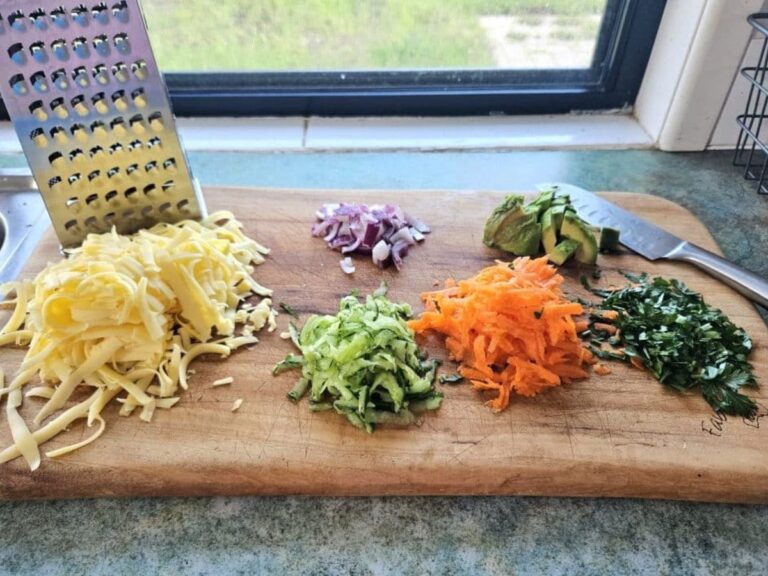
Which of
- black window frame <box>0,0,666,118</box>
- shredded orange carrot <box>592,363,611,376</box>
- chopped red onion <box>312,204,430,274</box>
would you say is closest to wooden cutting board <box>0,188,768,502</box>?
shredded orange carrot <box>592,363,611,376</box>

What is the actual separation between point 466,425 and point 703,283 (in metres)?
0.55

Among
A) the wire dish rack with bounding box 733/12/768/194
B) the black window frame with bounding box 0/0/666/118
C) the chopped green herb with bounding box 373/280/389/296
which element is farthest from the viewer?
the black window frame with bounding box 0/0/666/118

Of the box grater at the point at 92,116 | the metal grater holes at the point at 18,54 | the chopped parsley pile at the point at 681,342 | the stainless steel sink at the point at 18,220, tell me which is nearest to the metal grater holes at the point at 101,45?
the box grater at the point at 92,116

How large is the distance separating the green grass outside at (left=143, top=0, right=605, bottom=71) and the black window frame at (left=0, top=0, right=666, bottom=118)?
0.03 meters

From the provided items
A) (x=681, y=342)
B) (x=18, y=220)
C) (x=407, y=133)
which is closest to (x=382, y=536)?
(x=681, y=342)

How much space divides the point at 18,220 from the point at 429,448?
1002 mm

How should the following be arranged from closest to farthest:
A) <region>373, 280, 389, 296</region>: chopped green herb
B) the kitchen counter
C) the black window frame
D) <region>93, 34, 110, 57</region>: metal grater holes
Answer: the kitchen counter → <region>93, 34, 110, 57</region>: metal grater holes → <region>373, 280, 389, 296</region>: chopped green herb → the black window frame

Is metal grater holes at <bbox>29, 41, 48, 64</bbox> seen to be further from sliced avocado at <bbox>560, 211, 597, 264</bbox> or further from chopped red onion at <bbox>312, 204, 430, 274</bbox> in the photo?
sliced avocado at <bbox>560, 211, 597, 264</bbox>

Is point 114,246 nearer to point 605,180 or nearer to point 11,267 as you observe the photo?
point 11,267

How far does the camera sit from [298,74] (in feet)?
5.43

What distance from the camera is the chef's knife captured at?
107 centimetres

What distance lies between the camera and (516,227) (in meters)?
1.17

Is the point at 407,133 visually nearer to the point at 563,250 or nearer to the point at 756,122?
the point at 563,250

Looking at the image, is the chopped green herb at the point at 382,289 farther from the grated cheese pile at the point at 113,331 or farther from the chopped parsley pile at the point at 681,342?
the chopped parsley pile at the point at 681,342
